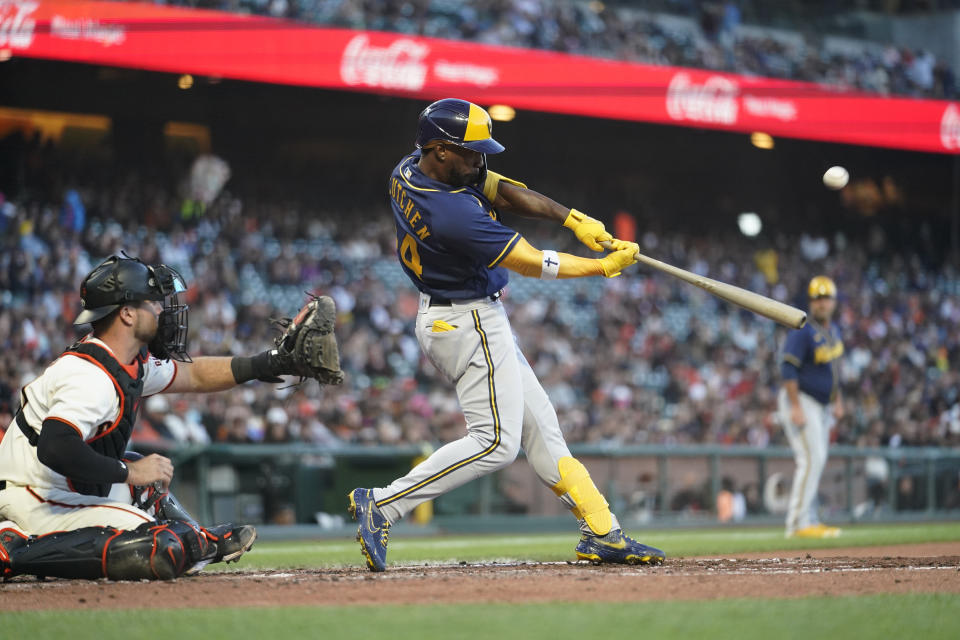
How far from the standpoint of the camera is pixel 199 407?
12117 millimetres

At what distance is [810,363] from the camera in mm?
9141

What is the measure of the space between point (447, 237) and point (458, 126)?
18.6 inches

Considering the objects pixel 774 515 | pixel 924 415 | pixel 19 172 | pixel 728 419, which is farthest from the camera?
pixel 924 415

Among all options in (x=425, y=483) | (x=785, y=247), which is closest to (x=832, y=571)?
(x=425, y=483)

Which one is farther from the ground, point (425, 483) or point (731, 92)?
point (731, 92)

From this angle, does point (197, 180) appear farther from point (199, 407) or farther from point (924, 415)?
point (924, 415)

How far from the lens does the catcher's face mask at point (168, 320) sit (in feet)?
15.0

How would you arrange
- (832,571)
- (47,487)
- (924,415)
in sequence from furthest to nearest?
1. (924,415)
2. (832,571)
3. (47,487)

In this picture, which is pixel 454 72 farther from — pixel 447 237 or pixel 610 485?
pixel 447 237

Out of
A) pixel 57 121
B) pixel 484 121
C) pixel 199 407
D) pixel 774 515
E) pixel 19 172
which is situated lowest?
pixel 774 515

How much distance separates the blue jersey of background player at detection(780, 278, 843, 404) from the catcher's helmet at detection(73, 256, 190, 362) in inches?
220

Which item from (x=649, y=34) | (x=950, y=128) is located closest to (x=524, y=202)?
(x=649, y=34)

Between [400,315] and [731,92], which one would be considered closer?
[400,315]

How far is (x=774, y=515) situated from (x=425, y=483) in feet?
30.8
